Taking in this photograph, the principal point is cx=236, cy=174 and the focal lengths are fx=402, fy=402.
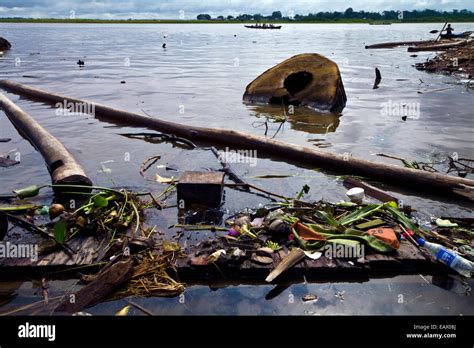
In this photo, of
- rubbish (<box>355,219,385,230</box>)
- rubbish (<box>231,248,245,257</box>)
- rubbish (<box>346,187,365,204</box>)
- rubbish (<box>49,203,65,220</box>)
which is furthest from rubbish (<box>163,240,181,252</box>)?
rubbish (<box>346,187,365,204</box>)

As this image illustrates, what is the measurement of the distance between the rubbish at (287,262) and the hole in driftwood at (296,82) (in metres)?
9.78

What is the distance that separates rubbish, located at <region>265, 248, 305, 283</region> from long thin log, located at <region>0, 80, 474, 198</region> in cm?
291

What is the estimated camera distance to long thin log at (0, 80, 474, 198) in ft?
19.1

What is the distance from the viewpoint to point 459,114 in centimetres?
1149

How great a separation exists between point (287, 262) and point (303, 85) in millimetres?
10301

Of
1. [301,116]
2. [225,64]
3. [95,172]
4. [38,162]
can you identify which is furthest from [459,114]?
[225,64]

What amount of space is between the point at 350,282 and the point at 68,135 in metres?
7.71

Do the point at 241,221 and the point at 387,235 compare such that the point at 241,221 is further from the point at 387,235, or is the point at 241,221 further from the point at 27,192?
the point at 27,192

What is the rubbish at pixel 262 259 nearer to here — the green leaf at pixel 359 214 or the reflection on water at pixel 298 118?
the green leaf at pixel 359 214

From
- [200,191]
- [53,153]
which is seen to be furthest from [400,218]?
[53,153]

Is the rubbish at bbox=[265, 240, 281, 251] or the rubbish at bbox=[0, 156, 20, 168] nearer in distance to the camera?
the rubbish at bbox=[265, 240, 281, 251]

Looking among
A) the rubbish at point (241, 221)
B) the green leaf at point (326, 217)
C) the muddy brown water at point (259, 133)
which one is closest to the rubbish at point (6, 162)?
the muddy brown water at point (259, 133)

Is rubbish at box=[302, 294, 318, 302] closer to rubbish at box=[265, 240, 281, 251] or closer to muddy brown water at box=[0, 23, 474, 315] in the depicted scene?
muddy brown water at box=[0, 23, 474, 315]

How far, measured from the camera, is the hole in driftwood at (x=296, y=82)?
1307 cm
